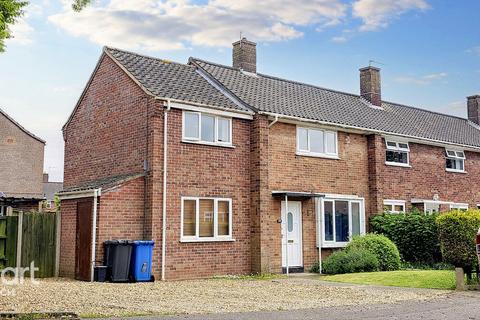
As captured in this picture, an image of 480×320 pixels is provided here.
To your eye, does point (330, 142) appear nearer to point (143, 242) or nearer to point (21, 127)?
point (143, 242)

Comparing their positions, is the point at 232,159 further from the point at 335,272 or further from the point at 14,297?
the point at 14,297

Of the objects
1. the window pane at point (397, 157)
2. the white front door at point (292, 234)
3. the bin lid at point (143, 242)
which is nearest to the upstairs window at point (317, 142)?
the white front door at point (292, 234)

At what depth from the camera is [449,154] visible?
28.0 m

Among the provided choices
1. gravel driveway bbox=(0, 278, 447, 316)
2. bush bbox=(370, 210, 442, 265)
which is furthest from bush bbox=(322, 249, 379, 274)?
bush bbox=(370, 210, 442, 265)

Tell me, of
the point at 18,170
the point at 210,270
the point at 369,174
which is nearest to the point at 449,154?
the point at 369,174

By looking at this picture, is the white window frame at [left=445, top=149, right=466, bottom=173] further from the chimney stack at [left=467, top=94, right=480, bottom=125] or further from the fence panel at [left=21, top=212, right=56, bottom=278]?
the fence panel at [left=21, top=212, right=56, bottom=278]

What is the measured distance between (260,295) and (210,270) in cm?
499

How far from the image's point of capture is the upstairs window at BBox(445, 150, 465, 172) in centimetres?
2794

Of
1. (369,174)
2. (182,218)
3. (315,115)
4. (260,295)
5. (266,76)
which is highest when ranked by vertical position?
(266,76)

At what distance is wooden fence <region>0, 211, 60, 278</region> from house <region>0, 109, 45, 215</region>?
21.9 metres

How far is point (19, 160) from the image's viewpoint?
130 ft

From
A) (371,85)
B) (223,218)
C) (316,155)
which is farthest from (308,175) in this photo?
(371,85)

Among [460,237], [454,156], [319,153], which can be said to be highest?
[454,156]

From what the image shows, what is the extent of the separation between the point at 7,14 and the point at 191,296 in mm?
7156
